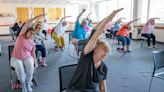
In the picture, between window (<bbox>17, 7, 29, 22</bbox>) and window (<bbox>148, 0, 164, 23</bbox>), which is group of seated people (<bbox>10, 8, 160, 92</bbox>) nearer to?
window (<bbox>148, 0, 164, 23</bbox>)

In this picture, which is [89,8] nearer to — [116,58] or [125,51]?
[125,51]

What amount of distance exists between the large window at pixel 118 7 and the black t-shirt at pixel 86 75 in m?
10.4

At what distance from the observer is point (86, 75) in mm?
1558

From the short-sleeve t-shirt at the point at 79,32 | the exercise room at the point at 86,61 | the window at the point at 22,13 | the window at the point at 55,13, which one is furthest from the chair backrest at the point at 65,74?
the window at the point at 55,13

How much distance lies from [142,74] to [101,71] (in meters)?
3.14

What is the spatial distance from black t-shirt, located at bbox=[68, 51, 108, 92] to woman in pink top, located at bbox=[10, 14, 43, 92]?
1.84m

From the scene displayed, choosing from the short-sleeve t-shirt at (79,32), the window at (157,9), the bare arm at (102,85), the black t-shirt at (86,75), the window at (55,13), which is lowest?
the bare arm at (102,85)

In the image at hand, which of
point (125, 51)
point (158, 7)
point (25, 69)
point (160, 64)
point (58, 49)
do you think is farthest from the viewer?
point (158, 7)

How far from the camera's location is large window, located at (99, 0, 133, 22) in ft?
39.4

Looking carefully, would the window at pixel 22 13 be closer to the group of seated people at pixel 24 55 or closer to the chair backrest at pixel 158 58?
the group of seated people at pixel 24 55

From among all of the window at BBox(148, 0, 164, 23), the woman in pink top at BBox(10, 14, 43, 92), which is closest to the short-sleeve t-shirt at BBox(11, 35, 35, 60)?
Answer: the woman in pink top at BBox(10, 14, 43, 92)

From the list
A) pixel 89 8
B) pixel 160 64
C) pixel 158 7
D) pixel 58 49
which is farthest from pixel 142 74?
pixel 89 8

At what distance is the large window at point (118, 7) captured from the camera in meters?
12.0

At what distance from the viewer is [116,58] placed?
6.32m
